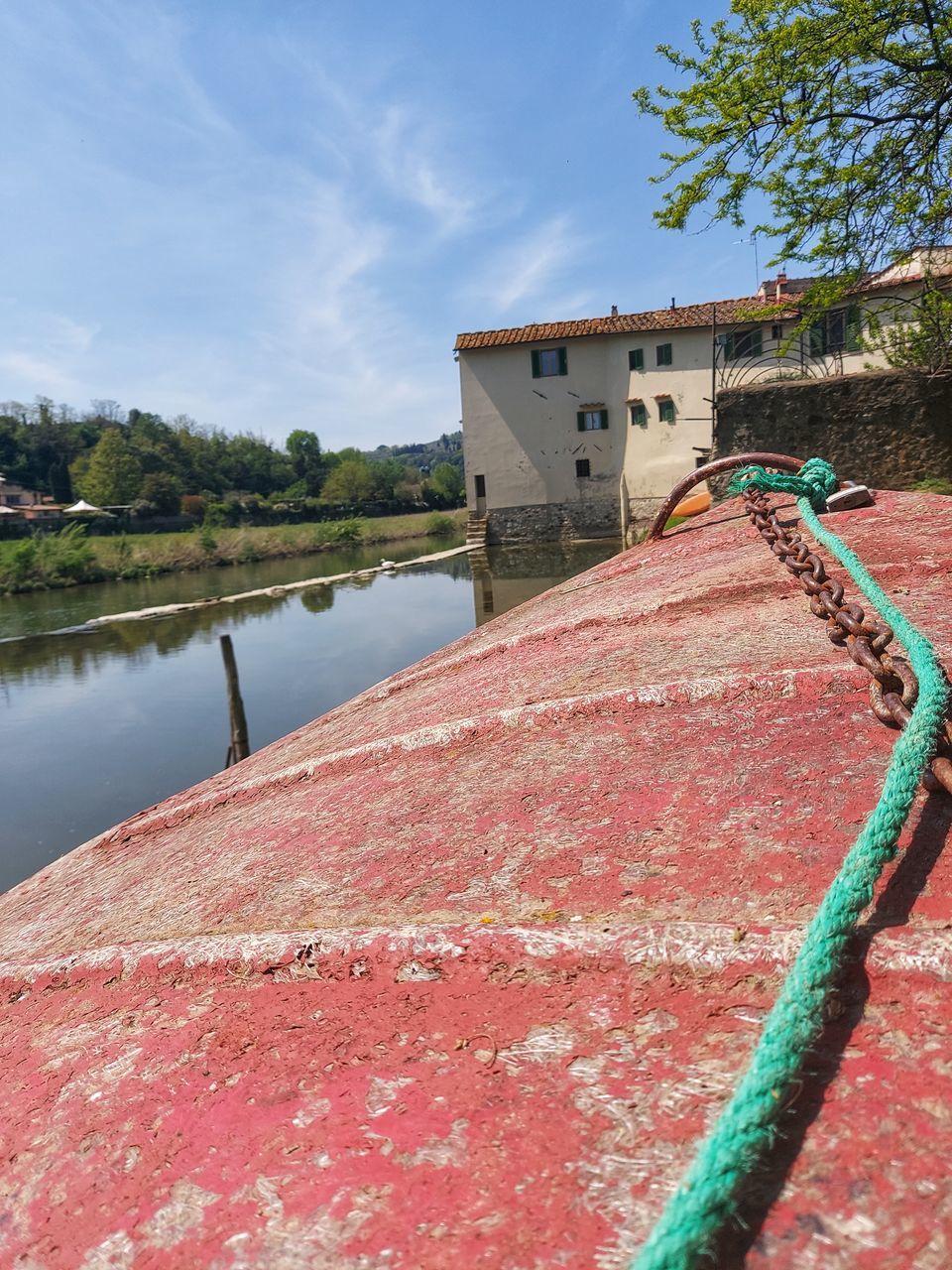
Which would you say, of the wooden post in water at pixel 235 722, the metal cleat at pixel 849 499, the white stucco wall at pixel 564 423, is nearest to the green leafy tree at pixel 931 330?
the metal cleat at pixel 849 499

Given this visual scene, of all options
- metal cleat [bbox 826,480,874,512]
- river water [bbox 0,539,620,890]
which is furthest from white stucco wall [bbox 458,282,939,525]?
metal cleat [bbox 826,480,874,512]

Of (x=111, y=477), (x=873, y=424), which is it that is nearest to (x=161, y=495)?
(x=111, y=477)

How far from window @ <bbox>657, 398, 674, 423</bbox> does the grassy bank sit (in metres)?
28.8

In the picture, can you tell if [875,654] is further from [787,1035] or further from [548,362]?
[548,362]

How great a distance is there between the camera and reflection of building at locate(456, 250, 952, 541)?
1167 inches

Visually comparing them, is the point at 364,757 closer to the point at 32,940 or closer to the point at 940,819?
the point at 32,940

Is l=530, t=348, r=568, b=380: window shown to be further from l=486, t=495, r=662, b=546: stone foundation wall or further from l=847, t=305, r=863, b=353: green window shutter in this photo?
l=847, t=305, r=863, b=353: green window shutter

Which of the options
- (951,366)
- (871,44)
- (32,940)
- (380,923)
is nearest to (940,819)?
(380,923)

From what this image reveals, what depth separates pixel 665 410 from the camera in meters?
29.6

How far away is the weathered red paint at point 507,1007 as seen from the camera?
2.98ft

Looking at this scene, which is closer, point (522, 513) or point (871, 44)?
point (871, 44)

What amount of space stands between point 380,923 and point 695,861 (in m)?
0.64

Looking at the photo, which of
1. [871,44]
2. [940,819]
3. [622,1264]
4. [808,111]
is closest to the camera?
[622,1264]

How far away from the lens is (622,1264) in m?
0.82
